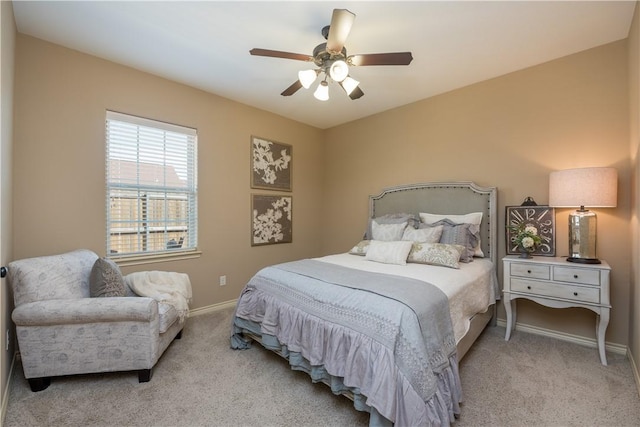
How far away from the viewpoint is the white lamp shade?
2.29 metres

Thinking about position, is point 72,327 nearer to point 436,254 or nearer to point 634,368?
point 436,254

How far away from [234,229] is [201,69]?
191cm

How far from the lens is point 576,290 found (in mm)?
2350

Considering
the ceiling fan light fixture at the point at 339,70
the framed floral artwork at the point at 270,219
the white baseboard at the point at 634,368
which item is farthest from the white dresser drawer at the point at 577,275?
the framed floral artwork at the point at 270,219

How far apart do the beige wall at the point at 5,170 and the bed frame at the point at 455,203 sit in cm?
343

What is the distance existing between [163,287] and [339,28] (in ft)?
8.45

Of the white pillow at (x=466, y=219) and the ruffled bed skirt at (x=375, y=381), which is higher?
the white pillow at (x=466, y=219)

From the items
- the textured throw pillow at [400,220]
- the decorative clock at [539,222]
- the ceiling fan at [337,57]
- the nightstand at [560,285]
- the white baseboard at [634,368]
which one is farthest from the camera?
the textured throw pillow at [400,220]

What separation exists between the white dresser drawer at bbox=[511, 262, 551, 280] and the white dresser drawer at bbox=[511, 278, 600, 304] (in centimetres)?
5

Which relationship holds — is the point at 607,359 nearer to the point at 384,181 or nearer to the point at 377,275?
the point at 377,275

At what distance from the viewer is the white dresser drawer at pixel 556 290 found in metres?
2.30

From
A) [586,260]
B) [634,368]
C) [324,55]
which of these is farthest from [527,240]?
[324,55]

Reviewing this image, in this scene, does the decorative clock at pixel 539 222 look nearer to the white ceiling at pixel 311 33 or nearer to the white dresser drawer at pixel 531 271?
the white dresser drawer at pixel 531 271

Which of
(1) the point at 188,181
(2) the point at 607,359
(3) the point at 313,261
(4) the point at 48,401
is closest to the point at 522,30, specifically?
(3) the point at 313,261
